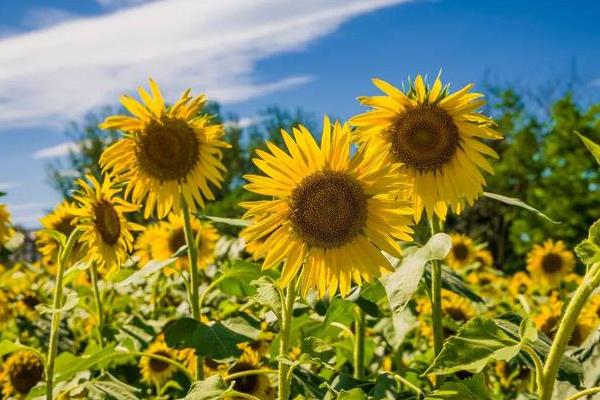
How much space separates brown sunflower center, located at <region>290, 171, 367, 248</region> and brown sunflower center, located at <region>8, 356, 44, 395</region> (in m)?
3.05

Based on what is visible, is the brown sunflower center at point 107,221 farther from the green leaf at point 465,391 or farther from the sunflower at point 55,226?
the green leaf at point 465,391

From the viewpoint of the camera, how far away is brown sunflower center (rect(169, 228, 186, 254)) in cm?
A: 503

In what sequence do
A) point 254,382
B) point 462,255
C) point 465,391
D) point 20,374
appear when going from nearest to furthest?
point 465,391, point 254,382, point 20,374, point 462,255

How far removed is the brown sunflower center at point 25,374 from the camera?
4.73 meters

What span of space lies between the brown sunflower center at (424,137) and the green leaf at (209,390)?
1002 millimetres

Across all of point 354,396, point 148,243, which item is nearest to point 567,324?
point 354,396

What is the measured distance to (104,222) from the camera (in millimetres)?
3305

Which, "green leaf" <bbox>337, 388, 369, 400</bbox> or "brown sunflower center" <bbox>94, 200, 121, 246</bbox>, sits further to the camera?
"brown sunflower center" <bbox>94, 200, 121, 246</bbox>

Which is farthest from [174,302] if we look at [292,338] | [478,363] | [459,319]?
[478,363]

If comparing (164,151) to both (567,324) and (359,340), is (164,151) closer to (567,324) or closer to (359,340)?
(359,340)

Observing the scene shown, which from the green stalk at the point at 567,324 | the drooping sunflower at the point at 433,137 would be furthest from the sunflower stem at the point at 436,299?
the green stalk at the point at 567,324

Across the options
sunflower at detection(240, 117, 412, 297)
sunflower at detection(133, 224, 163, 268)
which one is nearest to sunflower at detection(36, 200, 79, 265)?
sunflower at detection(133, 224, 163, 268)

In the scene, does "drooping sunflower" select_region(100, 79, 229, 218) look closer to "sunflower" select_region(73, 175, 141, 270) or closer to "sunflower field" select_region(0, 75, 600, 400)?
"sunflower field" select_region(0, 75, 600, 400)

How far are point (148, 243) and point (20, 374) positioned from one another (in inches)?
46.1
